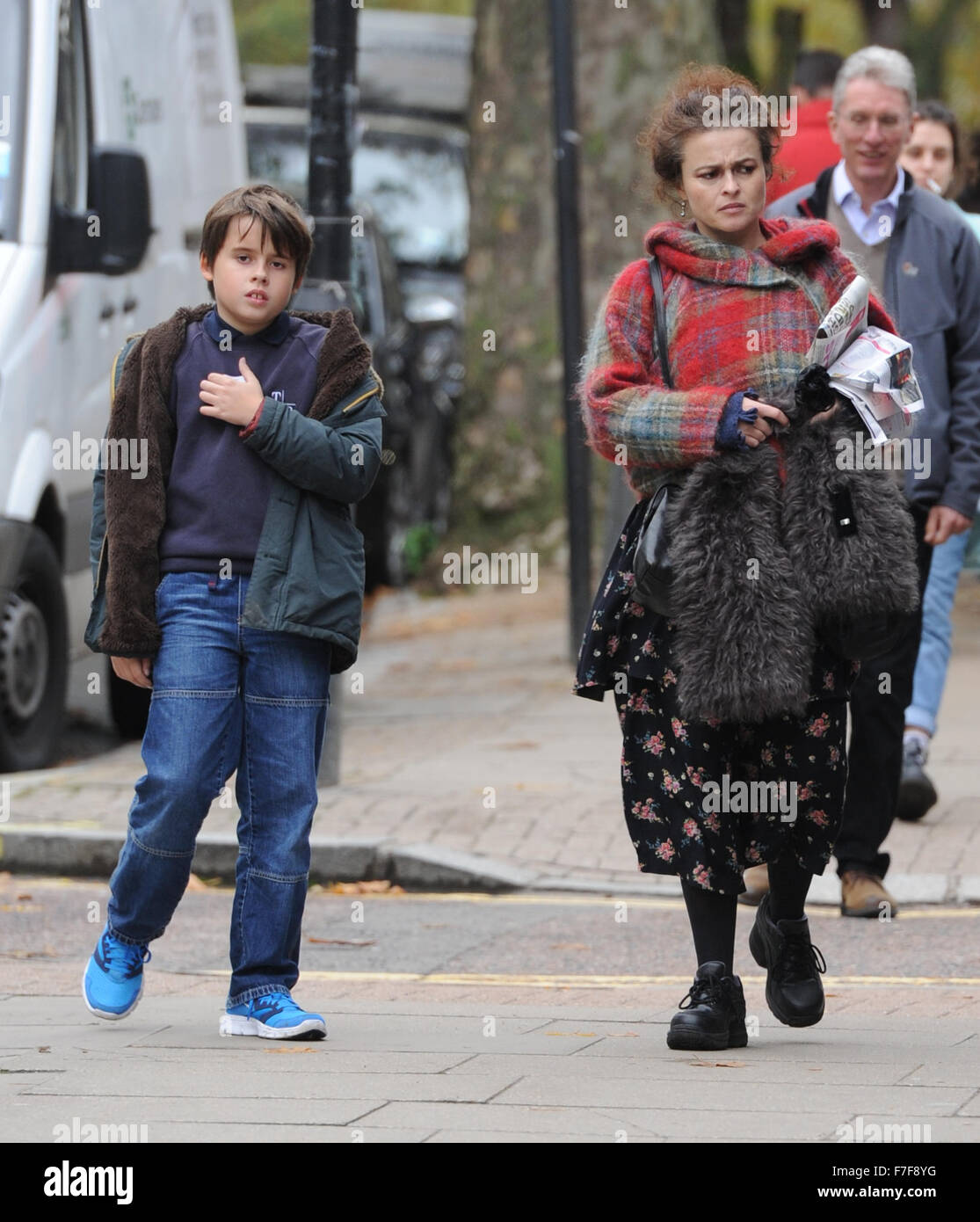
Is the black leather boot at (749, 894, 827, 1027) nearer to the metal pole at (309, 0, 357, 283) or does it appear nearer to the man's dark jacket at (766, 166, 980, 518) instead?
Answer: the man's dark jacket at (766, 166, 980, 518)

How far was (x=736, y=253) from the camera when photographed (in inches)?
179

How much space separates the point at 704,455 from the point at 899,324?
6.44 feet

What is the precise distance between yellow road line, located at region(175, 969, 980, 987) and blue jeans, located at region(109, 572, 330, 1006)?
106 centimetres

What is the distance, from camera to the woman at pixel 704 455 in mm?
4531

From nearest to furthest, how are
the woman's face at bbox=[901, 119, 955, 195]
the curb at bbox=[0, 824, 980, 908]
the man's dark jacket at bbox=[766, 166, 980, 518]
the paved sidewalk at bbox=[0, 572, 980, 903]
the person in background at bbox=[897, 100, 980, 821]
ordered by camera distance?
the man's dark jacket at bbox=[766, 166, 980, 518], the curb at bbox=[0, 824, 980, 908], the paved sidewalk at bbox=[0, 572, 980, 903], the person in background at bbox=[897, 100, 980, 821], the woman's face at bbox=[901, 119, 955, 195]

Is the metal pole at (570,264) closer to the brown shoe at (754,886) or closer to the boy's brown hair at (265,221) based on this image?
the brown shoe at (754,886)

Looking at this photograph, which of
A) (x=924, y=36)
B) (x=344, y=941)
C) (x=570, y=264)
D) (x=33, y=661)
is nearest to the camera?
(x=344, y=941)

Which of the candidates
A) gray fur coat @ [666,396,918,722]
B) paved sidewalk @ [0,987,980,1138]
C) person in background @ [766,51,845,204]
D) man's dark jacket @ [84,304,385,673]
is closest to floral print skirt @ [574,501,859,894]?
gray fur coat @ [666,396,918,722]

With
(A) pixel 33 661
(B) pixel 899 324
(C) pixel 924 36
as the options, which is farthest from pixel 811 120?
(C) pixel 924 36

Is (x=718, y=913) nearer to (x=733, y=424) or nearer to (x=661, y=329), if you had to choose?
(x=733, y=424)

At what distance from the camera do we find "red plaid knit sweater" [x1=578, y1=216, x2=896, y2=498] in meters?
4.49
